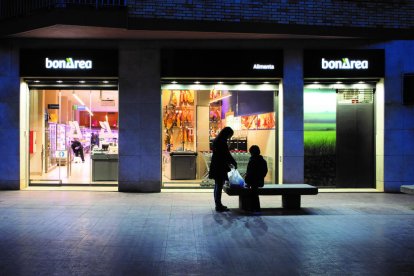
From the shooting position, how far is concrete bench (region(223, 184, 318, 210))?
1064 cm

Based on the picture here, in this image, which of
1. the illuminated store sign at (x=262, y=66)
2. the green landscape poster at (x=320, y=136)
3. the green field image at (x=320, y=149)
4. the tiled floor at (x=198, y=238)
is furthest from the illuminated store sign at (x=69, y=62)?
the green field image at (x=320, y=149)

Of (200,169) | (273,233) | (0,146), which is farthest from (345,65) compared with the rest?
(0,146)

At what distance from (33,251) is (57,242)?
62cm

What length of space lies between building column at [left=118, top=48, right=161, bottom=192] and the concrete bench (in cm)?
377

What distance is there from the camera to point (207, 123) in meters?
15.7

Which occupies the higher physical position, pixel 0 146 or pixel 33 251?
pixel 0 146

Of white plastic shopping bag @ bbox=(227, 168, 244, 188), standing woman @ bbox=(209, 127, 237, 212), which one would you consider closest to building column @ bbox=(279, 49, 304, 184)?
white plastic shopping bag @ bbox=(227, 168, 244, 188)

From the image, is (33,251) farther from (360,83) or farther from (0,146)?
(360,83)

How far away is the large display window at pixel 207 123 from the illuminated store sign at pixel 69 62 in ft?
5.85

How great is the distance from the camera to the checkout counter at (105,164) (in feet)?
50.2

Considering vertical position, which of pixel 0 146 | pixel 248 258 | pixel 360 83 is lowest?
pixel 248 258

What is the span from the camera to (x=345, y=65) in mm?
14375

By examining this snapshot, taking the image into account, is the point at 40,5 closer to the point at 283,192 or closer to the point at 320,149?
the point at 283,192

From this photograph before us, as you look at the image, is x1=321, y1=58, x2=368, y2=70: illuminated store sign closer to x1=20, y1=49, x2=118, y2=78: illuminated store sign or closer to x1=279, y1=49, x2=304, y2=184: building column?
x1=279, y1=49, x2=304, y2=184: building column
